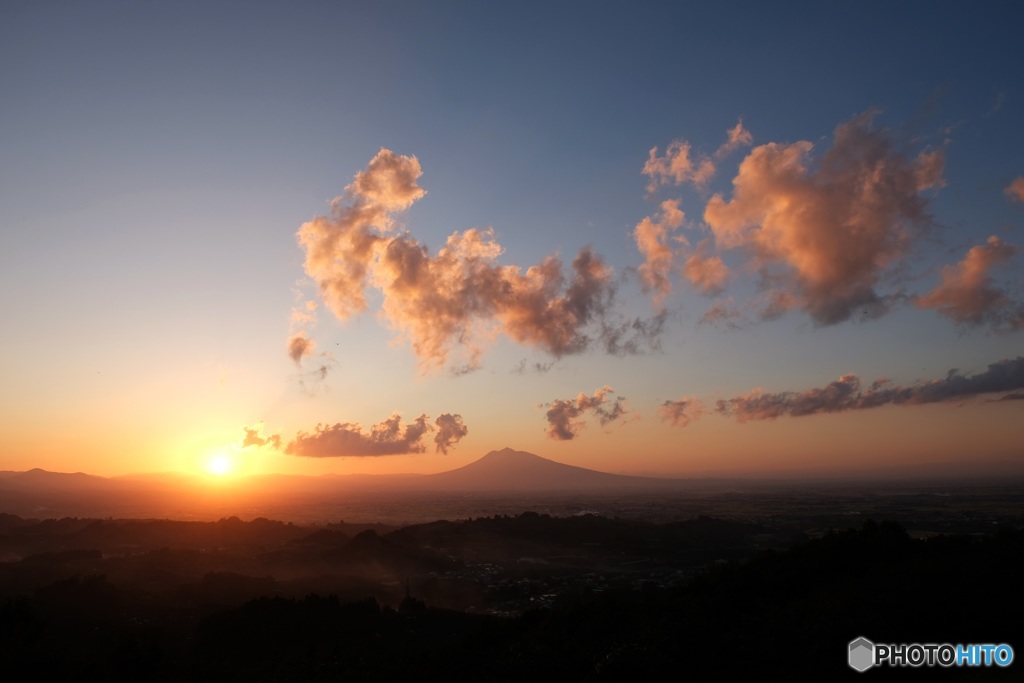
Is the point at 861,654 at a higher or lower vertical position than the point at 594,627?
higher

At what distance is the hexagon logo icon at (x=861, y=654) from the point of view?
19203 mm

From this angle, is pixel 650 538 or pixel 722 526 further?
pixel 722 526

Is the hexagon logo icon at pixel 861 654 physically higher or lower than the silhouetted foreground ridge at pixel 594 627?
higher

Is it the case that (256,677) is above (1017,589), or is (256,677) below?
below

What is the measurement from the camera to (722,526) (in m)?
97.3

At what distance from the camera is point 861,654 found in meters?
19.9

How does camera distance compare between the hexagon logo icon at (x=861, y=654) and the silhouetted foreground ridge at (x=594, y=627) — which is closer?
the hexagon logo icon at (x=861, y=654)

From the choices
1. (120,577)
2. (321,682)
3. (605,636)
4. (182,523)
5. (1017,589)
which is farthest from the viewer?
(182,523)

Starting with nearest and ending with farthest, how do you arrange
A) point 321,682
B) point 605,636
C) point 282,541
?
point 321,682, point 605,636, point 282,541

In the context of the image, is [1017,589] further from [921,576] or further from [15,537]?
[15,537]

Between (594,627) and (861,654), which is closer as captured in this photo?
(861,654)

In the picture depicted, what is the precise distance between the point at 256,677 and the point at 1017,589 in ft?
109

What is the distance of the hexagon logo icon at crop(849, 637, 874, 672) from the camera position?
63.0 feet

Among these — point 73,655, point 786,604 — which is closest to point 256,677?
point 73,655
